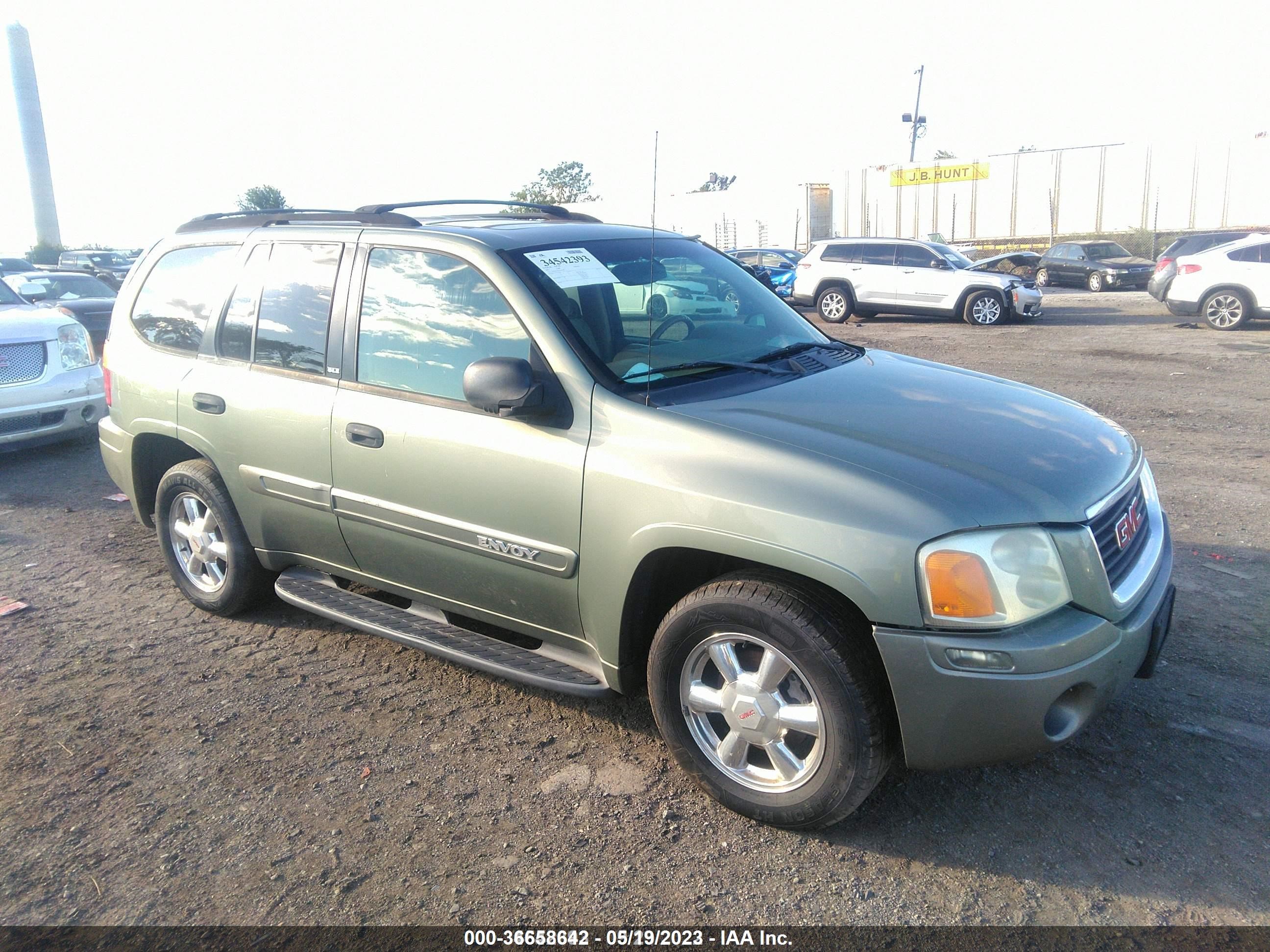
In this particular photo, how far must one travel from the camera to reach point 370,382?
12.1 feet

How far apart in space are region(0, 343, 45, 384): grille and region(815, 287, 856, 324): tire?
1503 centimetres

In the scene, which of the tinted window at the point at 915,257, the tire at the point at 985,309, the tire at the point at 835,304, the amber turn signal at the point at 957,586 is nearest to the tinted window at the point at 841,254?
the tire at the point at 835,304

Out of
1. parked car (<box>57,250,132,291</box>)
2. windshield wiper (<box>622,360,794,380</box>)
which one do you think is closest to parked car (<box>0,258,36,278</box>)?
parked car (<box>57,250,132,291</box>)

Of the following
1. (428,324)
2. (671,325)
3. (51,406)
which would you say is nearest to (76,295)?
(51,406)

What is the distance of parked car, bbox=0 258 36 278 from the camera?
20.2 meters

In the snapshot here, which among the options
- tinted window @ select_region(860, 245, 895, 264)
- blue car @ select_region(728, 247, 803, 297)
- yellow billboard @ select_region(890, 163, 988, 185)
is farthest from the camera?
yellow billboard @ select_region(890, 163, 988, 185)

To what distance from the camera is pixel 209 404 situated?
4238 millimetres

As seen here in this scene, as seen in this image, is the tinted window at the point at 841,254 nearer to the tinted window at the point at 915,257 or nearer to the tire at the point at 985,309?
the tinted window at the point at 915,257

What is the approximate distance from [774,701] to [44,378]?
24.8 ft

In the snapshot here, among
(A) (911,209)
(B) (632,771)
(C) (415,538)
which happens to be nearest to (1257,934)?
(B) (632,771)

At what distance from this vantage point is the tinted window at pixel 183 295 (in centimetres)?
437

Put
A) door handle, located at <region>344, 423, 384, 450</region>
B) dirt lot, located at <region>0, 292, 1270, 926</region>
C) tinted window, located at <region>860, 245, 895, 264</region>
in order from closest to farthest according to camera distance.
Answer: dirt lot, located at <region>0, 292, 1270, 926</region> < door handle, located at <region>344, 423, 384, 450</region> < tinted window, located at <region>860, 245, 895, 264</region>

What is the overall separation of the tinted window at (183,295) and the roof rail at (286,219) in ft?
0.45

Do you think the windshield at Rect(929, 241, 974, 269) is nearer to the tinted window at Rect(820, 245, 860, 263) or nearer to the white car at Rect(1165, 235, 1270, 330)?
the tinted window at Rect(820, 245, 860, 263)
